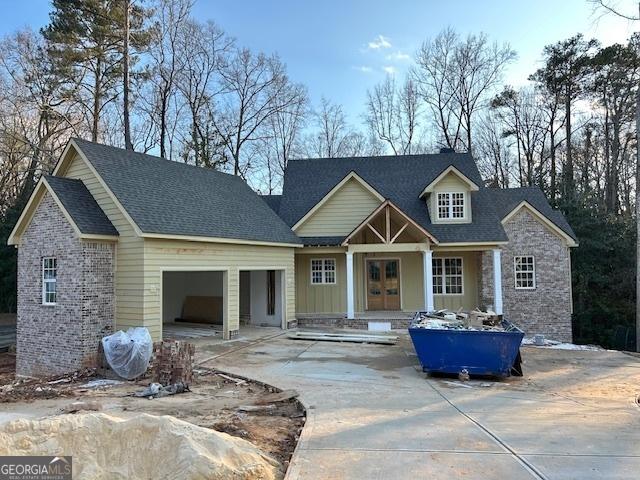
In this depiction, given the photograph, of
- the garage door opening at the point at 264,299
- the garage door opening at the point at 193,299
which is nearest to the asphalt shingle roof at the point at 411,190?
the garage door opening at the point at 264,299

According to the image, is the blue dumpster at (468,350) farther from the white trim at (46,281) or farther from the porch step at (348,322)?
the white trim at (46,281)

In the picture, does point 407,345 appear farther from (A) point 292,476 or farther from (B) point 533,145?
(B) point 533,145

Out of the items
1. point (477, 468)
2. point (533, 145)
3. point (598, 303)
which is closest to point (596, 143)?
point (533, 145)

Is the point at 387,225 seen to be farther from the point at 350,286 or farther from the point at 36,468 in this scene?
the point at 36,468

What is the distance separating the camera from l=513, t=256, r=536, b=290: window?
1894 centimetres

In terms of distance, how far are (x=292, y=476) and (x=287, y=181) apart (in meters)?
18.6

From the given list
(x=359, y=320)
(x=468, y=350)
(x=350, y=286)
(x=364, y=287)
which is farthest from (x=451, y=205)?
(x=468, y=350)

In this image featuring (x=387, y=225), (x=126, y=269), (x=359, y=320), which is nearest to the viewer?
(x=126, y=269)

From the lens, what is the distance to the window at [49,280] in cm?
1205

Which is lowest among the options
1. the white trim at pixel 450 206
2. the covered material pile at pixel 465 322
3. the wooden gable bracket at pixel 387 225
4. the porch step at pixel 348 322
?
the porch step at pixel 348 322

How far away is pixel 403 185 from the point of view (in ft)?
68.7

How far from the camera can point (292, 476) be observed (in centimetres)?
453

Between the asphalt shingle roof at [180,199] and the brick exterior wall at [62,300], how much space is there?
1.39 m

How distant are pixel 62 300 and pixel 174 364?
4.46 meters
